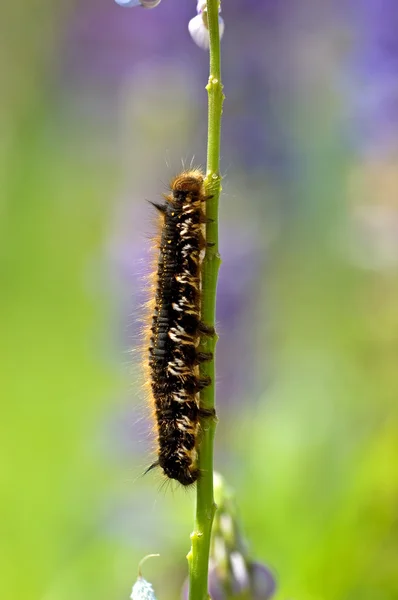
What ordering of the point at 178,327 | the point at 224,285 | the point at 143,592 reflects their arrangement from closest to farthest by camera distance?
the point at 143,592 < the point at 178,327 < the point at 224,285

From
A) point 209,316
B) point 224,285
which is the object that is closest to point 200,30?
point 209,316

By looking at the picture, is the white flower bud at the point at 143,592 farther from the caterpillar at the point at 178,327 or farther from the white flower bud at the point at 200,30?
the white flower bud at the point at 200,30

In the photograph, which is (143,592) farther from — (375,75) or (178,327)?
(375,75)

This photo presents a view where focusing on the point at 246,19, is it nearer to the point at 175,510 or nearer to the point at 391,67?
the point at 391,67

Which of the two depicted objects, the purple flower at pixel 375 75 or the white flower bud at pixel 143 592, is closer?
the white flower bud at pixel 143 592

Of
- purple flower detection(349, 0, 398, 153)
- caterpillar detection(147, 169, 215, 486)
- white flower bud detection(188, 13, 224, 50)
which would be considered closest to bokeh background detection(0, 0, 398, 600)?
purple flower detection(349, 0, 398, 153)

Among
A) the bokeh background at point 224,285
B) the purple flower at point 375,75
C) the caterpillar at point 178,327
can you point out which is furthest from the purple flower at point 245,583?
the purple flower at point 375,75
